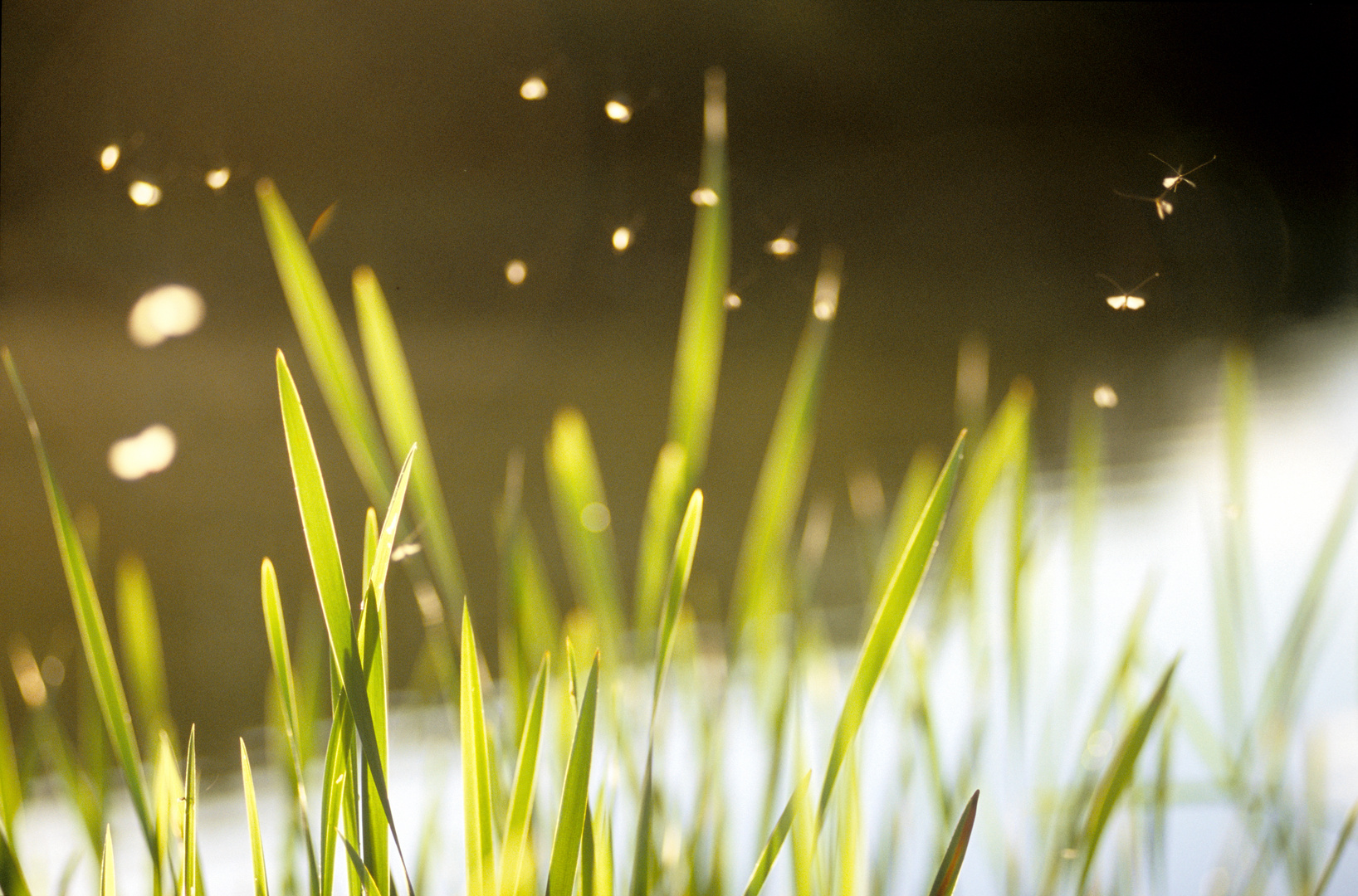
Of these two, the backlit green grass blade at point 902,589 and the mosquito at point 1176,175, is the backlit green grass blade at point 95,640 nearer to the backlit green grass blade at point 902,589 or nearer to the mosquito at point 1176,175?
the backlit green grass blade at point 902,589

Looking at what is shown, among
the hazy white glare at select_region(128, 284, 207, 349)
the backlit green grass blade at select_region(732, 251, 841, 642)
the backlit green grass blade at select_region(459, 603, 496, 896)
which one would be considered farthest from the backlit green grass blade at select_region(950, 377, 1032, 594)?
the hazy white glare at select_region(128, 284, 207, 349)

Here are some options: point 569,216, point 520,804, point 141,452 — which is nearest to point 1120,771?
point 520,804

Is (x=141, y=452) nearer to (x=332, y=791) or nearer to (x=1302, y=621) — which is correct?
(x=332, y=791)

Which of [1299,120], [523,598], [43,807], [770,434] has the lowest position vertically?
[43,807]

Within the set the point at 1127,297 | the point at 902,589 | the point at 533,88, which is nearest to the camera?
the point at 902,589

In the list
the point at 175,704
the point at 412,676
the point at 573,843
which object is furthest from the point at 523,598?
the point at 175,704

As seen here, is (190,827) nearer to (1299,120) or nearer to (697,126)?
(697,126)
